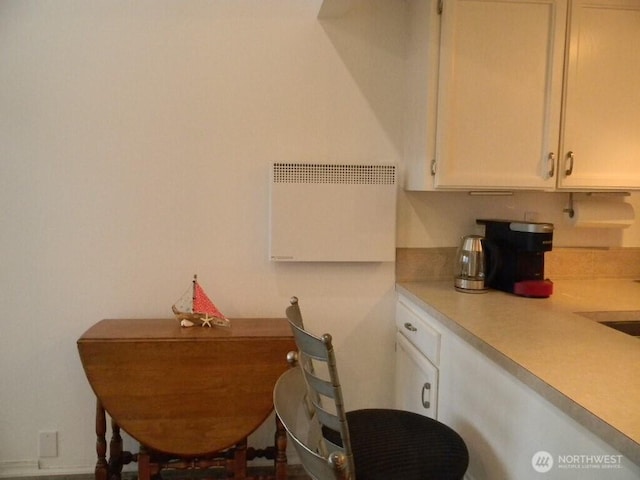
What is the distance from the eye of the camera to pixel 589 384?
1.00 meters

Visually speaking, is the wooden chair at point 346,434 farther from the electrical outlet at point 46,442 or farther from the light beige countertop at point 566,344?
the electrical outlet at point 46,442

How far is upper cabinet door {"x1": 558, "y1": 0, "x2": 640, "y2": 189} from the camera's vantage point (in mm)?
1869

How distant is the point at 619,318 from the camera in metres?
1.69

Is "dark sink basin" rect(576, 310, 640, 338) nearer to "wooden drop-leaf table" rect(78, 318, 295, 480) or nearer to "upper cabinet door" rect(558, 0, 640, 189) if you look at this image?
"upper cabinet door" rect(558, 0, 640, 189)

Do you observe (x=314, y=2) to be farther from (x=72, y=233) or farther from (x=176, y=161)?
(x=72, y=233)

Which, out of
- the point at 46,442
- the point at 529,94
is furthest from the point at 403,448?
the point at 46,442

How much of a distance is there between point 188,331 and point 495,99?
1558mm

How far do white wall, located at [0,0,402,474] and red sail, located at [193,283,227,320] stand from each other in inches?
6.6

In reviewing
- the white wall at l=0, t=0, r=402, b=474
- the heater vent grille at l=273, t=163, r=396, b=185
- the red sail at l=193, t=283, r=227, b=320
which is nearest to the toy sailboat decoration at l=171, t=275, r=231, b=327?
the red sail at l=193, t=283, r=227, b=320

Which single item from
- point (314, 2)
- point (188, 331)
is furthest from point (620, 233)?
point (188, 331)

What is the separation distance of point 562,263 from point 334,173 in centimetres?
121

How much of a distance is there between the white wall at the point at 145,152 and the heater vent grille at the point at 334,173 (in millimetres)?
107

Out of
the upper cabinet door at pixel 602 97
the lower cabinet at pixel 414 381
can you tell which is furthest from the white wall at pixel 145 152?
the upper cabinet door at pixel 602 97

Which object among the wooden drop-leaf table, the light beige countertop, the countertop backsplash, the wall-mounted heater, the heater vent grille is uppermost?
the heater vent grille
